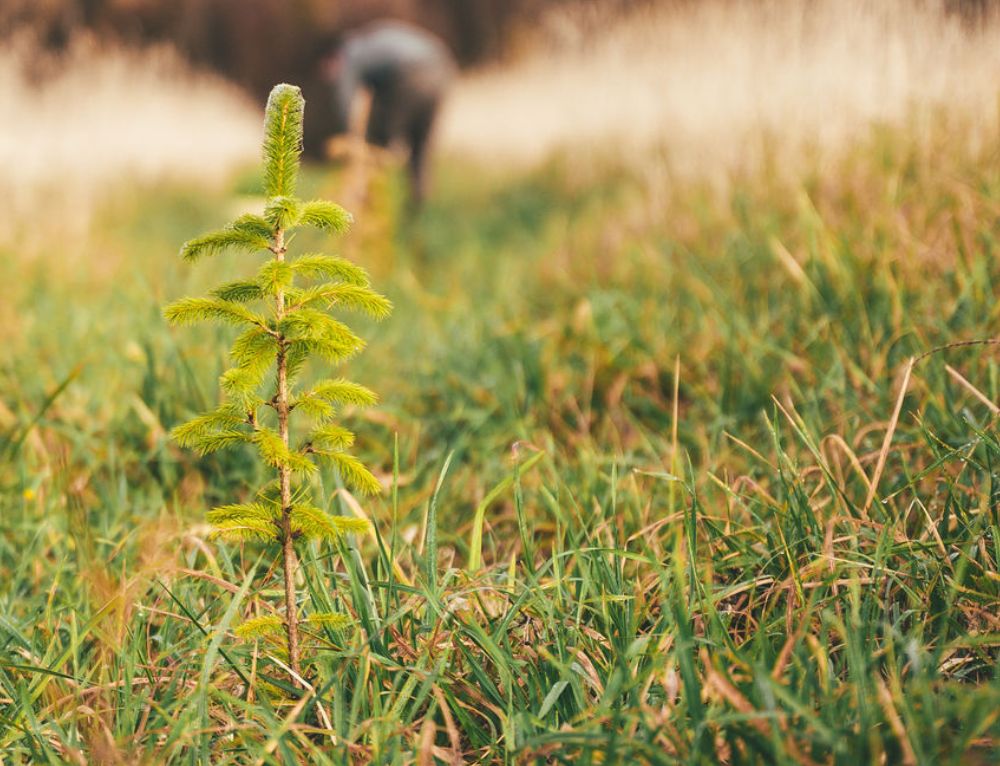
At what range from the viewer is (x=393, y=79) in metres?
4.87

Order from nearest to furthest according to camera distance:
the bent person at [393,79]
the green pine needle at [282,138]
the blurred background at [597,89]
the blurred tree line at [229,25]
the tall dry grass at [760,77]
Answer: the green pine needle at [282,138], the tall dry grass at [760,77], the blurred background at [597,89], the bent person at [393,79], the blurred tree line at [229,25]

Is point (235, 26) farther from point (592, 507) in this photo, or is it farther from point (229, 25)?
point (592, 507)

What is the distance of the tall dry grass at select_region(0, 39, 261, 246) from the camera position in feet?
14.8

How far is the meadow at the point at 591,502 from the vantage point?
36.1 inches

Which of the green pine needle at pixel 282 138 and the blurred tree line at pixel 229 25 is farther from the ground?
the blurred tree line at pixel 229 25

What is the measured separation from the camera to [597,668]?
41.0 inches

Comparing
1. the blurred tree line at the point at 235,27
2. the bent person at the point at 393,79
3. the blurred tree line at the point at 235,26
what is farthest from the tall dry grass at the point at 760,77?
the blurred tree line at the point at 235,27

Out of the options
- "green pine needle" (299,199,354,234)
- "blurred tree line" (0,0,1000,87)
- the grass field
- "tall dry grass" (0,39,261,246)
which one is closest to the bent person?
"tall dry grass" (0,39,261,246)

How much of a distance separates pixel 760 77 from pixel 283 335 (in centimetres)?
336

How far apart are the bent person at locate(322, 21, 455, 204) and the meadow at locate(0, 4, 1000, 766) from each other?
157cm

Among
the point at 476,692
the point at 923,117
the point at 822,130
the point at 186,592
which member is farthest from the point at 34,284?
the point at 923,117

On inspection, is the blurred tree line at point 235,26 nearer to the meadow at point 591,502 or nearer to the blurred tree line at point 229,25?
the blurred tree line at point 229,25

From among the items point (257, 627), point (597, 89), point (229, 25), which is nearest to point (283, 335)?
point (257, 627)

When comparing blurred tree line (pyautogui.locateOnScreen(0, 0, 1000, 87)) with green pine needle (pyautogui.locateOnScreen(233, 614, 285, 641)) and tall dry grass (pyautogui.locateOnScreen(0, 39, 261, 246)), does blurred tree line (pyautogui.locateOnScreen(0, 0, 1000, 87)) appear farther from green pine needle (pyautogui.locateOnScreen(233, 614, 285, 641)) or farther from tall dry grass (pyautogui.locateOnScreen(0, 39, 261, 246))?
green pine needle (pyautogui.locateOnScreen(233, 614, 285, 641))
